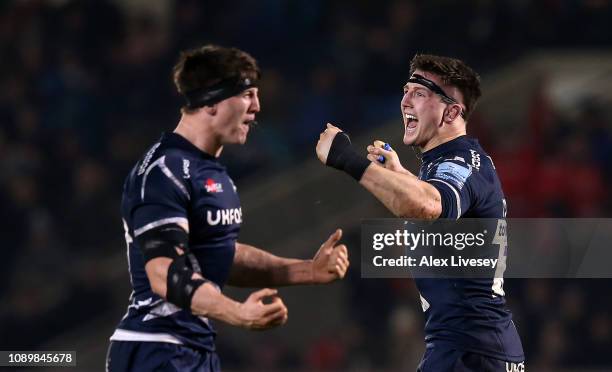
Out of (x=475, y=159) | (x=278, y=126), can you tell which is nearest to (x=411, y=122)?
(x=475, y=159)

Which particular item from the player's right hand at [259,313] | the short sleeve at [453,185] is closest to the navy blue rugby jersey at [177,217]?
the player's right hand at [259,313]

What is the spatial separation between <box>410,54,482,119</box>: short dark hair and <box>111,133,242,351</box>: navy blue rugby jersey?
122cm

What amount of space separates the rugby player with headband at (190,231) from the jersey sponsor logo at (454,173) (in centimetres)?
54

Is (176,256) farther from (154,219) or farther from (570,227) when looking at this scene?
(570,227)

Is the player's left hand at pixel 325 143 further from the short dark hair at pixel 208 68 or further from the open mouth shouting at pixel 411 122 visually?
the open mouth shouting at pixel 411 122

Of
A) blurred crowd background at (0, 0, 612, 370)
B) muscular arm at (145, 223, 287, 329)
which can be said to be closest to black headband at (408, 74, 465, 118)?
muscular arm at (145, 223, 287, 329)

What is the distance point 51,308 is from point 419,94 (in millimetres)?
5236

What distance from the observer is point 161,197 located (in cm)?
441

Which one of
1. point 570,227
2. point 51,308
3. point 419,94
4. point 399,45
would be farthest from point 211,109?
point 399,45

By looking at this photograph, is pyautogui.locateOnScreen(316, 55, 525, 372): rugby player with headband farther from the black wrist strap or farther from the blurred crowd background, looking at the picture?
the blurred crowd background

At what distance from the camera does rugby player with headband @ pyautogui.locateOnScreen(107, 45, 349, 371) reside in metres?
4.35

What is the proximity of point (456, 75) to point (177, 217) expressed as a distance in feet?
5.33

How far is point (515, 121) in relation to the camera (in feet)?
36.0
